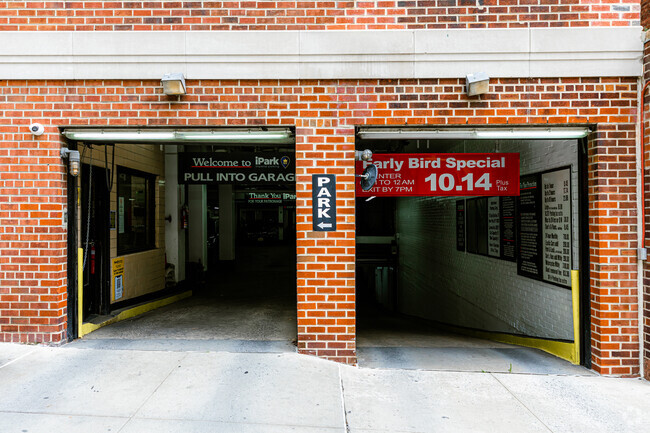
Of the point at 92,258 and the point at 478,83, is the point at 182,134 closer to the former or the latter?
the point at 92,258

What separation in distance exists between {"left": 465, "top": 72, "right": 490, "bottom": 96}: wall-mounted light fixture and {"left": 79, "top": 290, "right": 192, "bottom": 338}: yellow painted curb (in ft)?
18.5

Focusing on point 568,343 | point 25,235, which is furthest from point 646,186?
point 25,235

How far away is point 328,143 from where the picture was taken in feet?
15.2

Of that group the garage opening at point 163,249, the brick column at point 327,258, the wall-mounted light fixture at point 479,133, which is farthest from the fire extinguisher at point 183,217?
the wall-mounted light fixture at point 479,133

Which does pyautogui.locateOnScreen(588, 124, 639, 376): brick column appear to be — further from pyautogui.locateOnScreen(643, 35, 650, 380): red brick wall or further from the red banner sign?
the red banner sign

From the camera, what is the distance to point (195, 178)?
676 cm

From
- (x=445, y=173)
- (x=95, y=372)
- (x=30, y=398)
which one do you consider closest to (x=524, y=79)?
(x=445, y=173)

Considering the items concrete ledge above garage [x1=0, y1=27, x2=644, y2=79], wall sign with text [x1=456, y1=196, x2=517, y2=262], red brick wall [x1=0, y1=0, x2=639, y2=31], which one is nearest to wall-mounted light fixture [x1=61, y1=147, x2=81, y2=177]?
concrete ledge above garage [x1=0, y1=27, x2=644, y2=79]

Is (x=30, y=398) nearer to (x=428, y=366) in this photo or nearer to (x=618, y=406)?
(x=428, y=366)

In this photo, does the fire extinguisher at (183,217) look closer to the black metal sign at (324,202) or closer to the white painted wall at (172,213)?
the white painted wall at (172,213)

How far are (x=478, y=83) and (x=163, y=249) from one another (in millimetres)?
7008

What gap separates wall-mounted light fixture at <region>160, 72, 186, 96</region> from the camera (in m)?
4.48

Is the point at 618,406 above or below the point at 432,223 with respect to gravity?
below

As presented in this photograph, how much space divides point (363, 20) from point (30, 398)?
5096 mm
